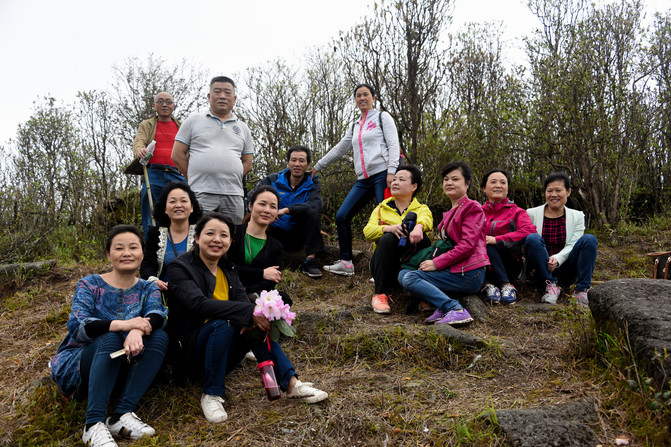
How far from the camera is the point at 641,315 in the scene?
246 centimetres

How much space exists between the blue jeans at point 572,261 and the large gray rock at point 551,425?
2134mm

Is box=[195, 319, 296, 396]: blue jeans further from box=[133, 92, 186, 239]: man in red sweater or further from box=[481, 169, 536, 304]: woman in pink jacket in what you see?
box=[133, 92, 186, 239]: man in red sweater

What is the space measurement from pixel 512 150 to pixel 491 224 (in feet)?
10.1

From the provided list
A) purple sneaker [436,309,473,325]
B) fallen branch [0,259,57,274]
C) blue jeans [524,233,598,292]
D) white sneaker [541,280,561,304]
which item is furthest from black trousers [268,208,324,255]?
fallen branch [0,259,57,274]

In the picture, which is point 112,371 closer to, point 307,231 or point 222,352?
point 222,352

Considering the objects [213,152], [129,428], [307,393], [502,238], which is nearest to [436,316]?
[502,238]

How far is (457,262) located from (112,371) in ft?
9.01

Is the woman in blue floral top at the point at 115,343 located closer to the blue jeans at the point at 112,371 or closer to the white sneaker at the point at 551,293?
the blue jeans at the point at 112,371

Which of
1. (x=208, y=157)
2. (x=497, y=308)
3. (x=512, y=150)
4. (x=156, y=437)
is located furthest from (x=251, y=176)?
(x=156, y=437)

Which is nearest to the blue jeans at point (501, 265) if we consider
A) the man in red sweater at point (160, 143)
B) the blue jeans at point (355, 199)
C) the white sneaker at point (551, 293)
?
the white sneaker at point (551, 293)

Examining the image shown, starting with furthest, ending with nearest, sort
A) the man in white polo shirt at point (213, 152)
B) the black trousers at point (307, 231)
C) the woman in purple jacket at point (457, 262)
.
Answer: the black trousers at point (307, 231), the man in white polo shirt at point (213, 152), the woman in purple jacket at point (457, 262)

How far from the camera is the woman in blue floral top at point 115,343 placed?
2379 millimetres

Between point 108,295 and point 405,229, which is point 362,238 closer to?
point 405,229

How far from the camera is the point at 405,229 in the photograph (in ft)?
13.7
